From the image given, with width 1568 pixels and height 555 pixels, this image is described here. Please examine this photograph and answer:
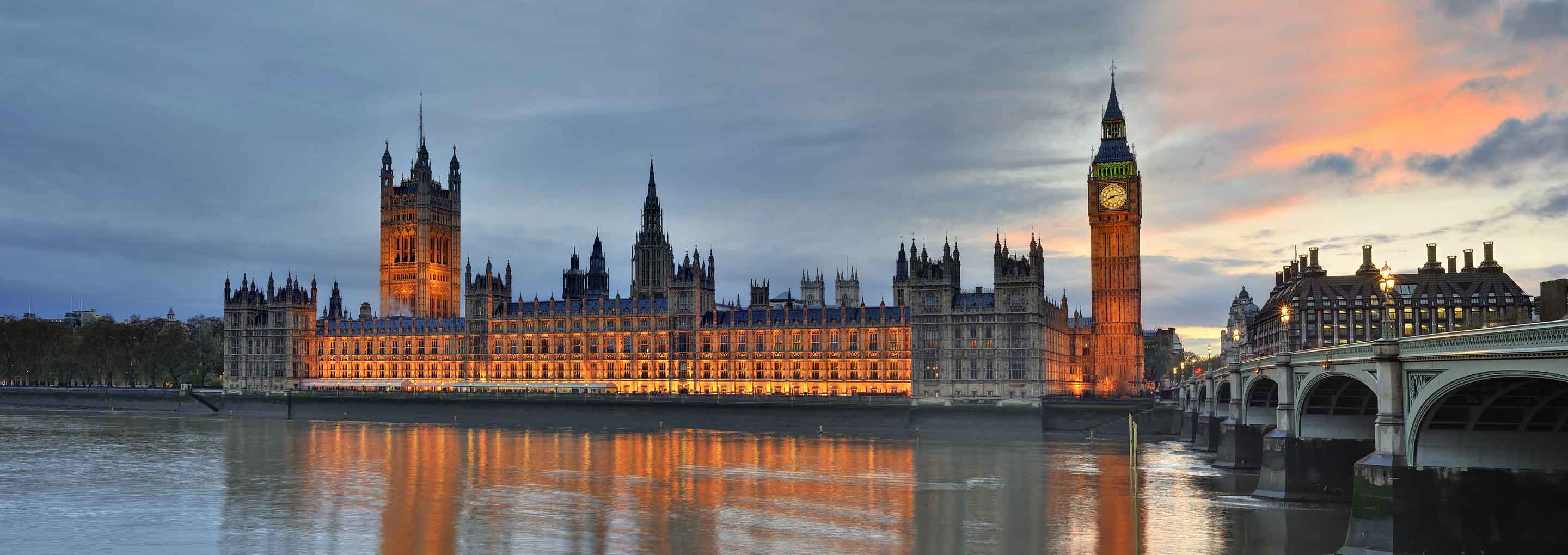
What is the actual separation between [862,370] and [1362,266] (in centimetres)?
8249

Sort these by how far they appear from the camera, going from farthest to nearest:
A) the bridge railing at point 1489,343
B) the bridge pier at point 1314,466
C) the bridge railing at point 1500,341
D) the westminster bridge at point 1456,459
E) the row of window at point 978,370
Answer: the row of window at point 978,370 < the bridge pier at point 1314,466 < the westminster bridge at point 1456,459 < the bridge railing at point 1489,343 < the bridge railing at point 1500,341

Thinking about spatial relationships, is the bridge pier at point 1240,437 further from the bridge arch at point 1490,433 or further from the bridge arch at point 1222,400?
the bridge arch at point 1490,433

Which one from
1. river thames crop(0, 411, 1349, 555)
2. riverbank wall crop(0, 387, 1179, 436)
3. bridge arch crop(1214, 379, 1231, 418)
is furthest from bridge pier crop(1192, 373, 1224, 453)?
riverbank wall crop(0, 387, 1179, 436)

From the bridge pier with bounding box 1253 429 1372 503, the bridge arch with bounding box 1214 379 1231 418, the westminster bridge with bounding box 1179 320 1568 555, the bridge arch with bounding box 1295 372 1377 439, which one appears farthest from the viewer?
the bridge arch with bounding box 1214 379 1231 418

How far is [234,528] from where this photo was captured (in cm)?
5919

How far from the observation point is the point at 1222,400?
104875 millimetres

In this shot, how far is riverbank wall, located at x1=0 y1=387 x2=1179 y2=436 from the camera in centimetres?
13975

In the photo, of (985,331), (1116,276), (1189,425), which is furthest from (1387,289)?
(1116,276)

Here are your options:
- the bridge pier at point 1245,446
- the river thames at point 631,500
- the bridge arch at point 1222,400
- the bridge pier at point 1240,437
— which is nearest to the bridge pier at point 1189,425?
the river thames at point 631,500

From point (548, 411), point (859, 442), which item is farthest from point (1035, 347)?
point (548, 411)

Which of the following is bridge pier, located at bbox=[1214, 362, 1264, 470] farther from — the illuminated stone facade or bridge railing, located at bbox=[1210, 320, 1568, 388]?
the illuminated stone facade

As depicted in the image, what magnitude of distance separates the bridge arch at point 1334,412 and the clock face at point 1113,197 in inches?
4190

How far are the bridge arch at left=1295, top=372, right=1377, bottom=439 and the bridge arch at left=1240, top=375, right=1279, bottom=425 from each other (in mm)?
16092

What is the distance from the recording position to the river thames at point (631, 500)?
5422 centimetres
